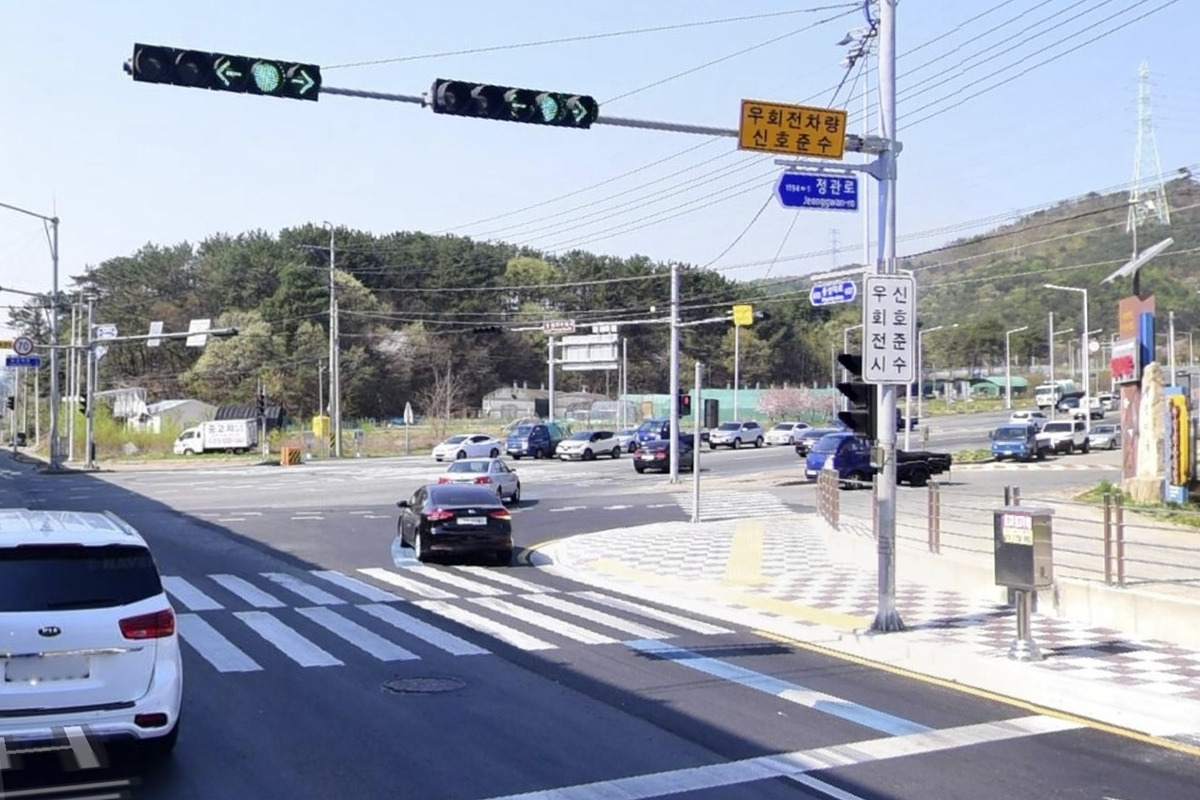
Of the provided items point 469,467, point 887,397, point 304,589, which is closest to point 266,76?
A: point 887,397

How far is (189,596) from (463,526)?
5933mm

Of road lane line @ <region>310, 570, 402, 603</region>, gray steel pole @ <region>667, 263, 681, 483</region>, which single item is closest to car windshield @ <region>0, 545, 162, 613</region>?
road lane line @ <region>310, 570, 402, 603</region>

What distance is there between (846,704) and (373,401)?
9745 cm

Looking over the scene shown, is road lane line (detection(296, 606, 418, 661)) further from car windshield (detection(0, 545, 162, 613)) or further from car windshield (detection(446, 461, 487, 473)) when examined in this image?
car windshield (detection(446, 461, 487, 473))

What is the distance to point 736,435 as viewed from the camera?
7094cm

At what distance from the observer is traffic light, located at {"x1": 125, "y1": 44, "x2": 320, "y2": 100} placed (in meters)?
12.3

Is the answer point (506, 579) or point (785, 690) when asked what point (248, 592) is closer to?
point (506, 579)

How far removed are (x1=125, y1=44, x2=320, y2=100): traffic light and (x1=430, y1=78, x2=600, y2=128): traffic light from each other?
1536 millimetres

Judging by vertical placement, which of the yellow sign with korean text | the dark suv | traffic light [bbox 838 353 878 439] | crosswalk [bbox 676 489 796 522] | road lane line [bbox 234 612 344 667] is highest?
the yellow sign with korean text

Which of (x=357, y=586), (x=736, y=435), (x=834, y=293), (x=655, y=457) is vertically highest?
(x=834, y=293)

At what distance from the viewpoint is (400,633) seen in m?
14.2

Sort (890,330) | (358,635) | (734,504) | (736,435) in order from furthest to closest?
(736,435) → (734,504) → (890,330) → (358,635)

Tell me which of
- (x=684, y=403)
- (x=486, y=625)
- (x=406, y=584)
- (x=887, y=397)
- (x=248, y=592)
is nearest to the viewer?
(x=887, y=397)

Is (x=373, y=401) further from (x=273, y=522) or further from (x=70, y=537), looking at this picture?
(x=70, y=537)
